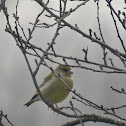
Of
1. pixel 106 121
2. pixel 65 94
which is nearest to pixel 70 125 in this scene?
pixel 106 121

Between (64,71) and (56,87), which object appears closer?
(56,87)

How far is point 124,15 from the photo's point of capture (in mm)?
5484

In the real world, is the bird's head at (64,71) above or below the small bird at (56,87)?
above

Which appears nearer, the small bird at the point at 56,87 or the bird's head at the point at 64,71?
the small bird at the point at 56,87

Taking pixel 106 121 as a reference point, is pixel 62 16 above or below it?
above

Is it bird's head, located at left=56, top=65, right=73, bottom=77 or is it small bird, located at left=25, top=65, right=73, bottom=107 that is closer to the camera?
small bird, located at left=25, top=65, right=73, bottom=107

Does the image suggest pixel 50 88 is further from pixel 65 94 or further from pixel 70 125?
pixel 70 125

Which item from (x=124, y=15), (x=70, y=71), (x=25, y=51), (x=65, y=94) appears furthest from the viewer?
(x=70, y=71)

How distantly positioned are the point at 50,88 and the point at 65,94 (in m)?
0.39

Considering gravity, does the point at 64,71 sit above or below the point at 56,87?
above

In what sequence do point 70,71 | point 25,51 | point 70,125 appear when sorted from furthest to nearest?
point 70,71 < point 70,125 < point 25,51

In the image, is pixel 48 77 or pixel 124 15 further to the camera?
pixel 48 77

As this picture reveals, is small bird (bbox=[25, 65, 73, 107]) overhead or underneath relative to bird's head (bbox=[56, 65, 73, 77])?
underneath

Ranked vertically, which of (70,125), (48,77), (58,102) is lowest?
(70,125)
